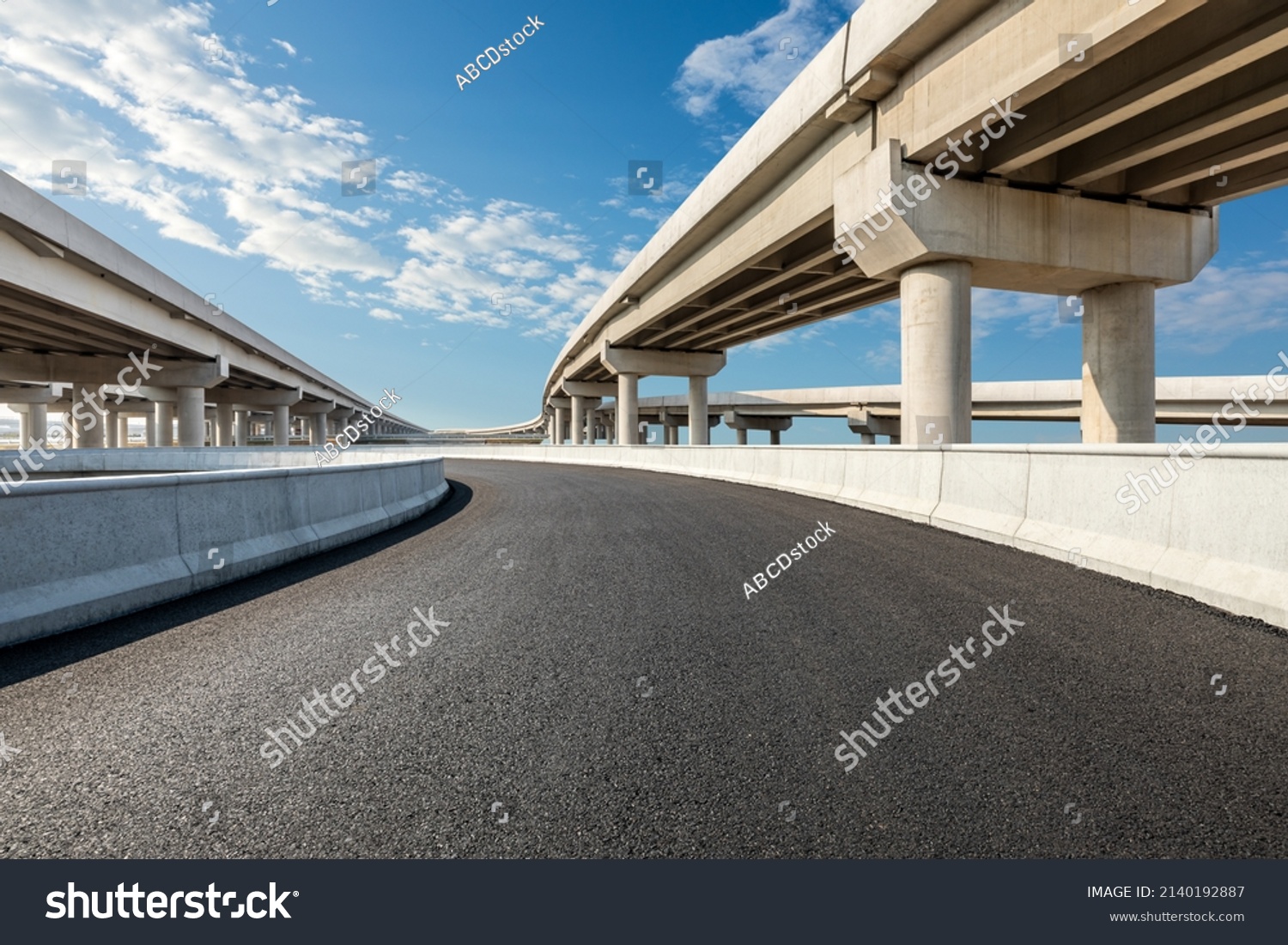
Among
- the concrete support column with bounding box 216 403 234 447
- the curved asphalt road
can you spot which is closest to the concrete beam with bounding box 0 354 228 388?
the concrete support column with bounding box 216 403 234 447

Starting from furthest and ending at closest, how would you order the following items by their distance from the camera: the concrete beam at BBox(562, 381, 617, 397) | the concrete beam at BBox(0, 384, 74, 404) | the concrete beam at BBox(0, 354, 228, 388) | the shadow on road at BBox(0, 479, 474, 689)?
the concrete beam at BBox(562, 381, 617, 397)
the concrete beam at BBox(0, 384, 74, 404)
the concrete beam at BBox(0, 354, 228, 388)
the shadow on road at BBox(0, 479, 474, 689)

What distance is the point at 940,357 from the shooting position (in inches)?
564

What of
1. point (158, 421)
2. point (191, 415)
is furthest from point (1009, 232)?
point (158, 421)

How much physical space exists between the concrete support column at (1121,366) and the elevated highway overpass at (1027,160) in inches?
1.7

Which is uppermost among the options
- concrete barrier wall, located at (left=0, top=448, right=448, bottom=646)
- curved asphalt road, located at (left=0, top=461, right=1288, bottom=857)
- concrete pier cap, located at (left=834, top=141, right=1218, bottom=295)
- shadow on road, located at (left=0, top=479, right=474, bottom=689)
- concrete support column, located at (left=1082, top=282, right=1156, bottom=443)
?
concrete pier cap, located at (left=834, top=141, right=1218, bottom=295)

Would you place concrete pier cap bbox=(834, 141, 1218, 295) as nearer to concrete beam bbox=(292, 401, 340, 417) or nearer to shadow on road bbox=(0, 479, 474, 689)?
shadow on road bbox=(0, 479, 474, 689)

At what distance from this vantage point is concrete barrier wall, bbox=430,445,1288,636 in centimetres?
495

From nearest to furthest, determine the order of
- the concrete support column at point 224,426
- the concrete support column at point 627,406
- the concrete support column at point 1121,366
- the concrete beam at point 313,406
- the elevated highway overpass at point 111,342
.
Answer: the concrete support column at point 1121,366 < the elevated highway overpass at point 111,342 < the concrete support column at point 627,406 < the concrete support column at point 224,426 < the concrete beam at point 313,406

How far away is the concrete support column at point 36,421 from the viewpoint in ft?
201

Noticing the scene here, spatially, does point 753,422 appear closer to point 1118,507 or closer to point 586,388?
point 586,388

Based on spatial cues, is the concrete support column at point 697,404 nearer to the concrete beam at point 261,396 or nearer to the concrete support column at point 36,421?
the concrete beam at point 261,396

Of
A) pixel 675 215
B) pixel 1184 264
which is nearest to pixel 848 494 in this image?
pixel 1184 264

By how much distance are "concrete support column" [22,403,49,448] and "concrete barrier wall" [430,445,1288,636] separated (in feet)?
265

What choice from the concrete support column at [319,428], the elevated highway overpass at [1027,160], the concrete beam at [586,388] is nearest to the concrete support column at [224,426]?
the concrete support column at [319,428]
